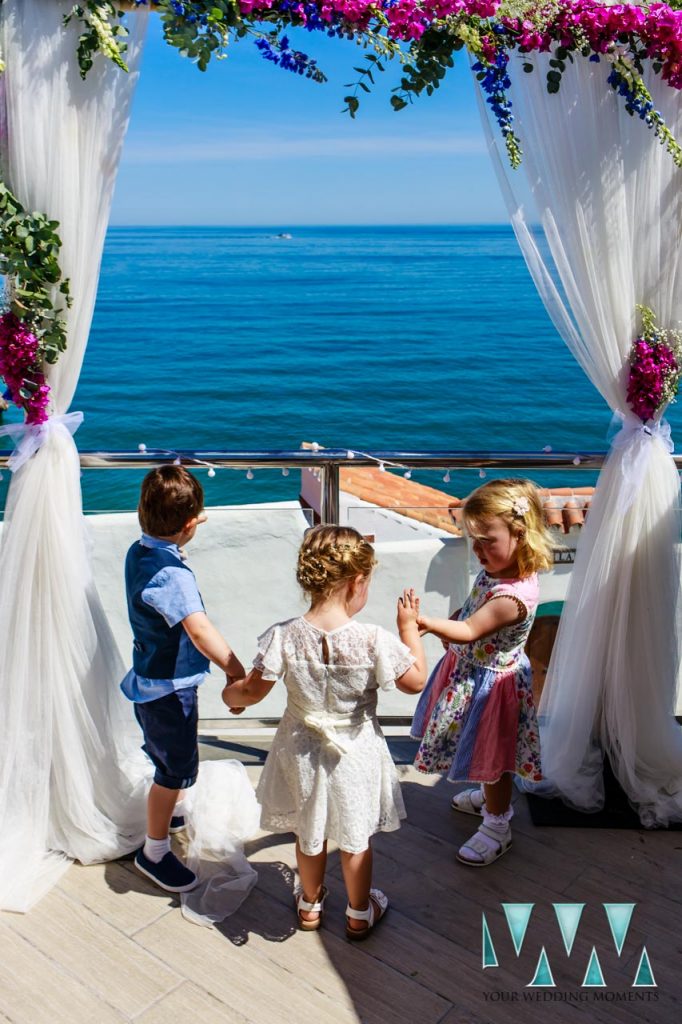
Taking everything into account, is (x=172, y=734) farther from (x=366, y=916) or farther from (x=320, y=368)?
(x=320, y=368)

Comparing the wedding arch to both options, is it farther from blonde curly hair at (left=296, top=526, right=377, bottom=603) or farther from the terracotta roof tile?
blonde curly hair at (left=296, top=526, right=377, bottom=603)

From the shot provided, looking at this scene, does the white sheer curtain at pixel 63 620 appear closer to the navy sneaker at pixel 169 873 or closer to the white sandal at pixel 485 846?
the navy sneaker at pixel 169 873

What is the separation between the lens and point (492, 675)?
245cm

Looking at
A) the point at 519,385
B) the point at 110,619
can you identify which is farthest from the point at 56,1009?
the point at 519,385

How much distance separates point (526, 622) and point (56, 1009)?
1.42 metres

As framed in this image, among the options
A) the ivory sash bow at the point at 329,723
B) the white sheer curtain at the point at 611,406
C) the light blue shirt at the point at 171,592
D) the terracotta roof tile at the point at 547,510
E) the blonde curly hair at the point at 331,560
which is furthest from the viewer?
the terracotta roof tile at the point at 547,510

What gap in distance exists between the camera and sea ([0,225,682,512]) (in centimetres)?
2995

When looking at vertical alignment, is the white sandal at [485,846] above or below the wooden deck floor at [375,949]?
above

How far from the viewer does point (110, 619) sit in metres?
2.97

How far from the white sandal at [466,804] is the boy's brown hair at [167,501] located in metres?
1.25

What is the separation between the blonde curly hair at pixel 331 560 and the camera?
1.98 metres

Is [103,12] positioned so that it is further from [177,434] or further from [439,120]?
[439,120]

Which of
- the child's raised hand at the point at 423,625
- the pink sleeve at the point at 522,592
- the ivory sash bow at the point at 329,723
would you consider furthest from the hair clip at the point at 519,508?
the ivory sash bow at the point at 329,723

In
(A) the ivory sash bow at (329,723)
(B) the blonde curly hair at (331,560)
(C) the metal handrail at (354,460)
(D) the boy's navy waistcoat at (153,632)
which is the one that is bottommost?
(A) the ivory sash bow at (329,723)
